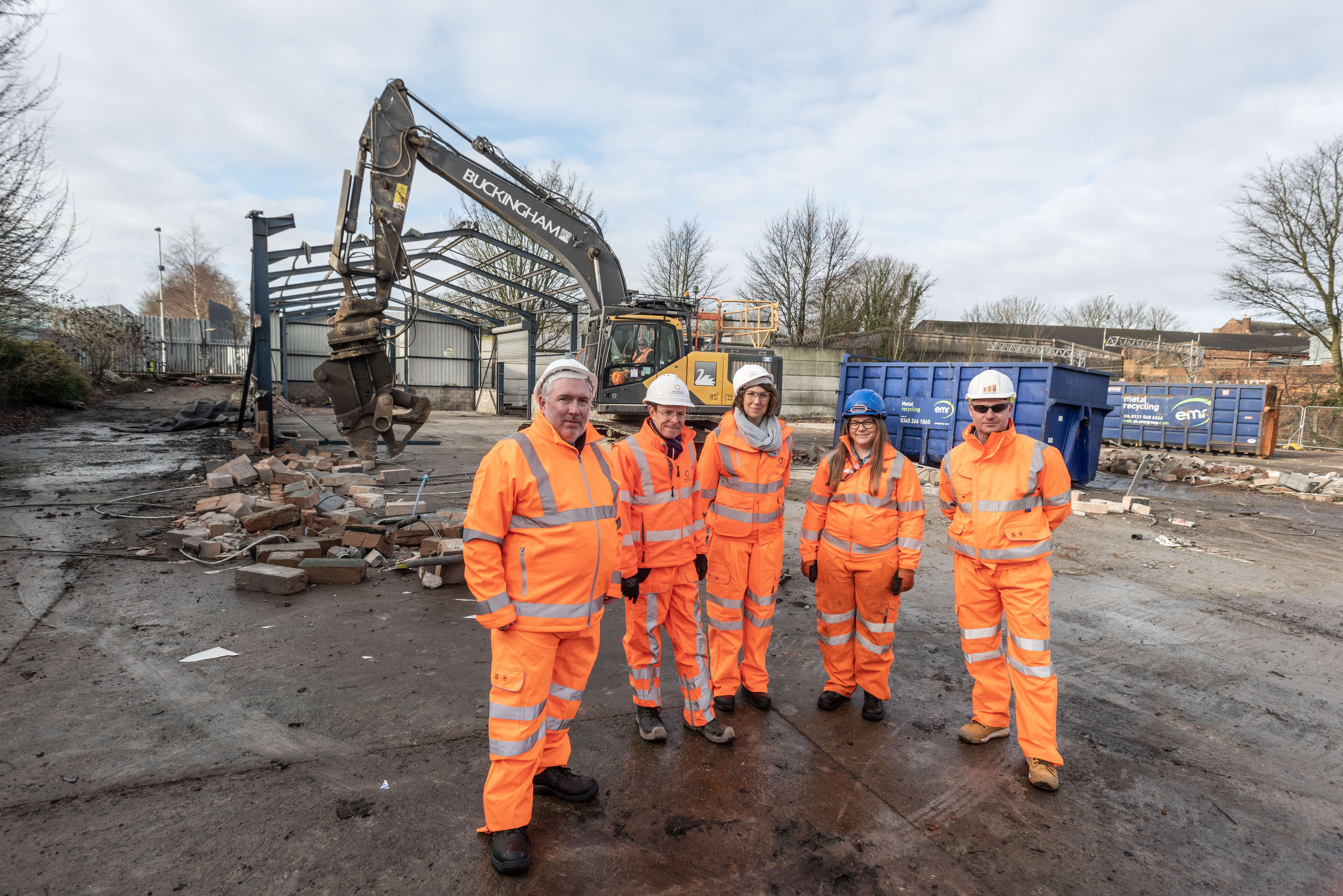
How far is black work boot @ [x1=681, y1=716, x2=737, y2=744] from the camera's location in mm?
3143

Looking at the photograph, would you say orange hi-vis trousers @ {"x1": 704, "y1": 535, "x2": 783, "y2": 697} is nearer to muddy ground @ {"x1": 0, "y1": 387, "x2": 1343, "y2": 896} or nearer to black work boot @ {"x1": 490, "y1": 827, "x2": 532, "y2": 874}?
muddy ground @ {"x1": 0, "y1": 387, "x2": 1343, "y2": 896}

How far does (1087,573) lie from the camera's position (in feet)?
20.8

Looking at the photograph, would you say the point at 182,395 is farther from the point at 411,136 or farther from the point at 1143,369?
the point at 1143,369

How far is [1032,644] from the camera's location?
9.71ft

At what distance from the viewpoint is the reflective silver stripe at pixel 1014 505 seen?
9.95ft

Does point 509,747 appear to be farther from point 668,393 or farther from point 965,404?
point 965,404

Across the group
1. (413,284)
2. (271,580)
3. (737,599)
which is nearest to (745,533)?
(737,599)

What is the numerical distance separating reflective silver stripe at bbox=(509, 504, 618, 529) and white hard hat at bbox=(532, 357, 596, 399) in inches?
18.3

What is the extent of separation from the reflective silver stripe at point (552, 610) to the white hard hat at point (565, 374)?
79cm

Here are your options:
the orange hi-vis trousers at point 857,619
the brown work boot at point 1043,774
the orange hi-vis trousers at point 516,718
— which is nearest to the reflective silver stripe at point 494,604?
the orange hi-vis trousers at point 516,718

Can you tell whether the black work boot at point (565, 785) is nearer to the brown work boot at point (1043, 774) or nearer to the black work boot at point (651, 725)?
the black work boot at point (651, 725)

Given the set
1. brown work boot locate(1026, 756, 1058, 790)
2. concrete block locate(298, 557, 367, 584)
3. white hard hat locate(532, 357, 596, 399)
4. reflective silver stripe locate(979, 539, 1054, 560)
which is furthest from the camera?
concrete block locate(298, 557, 367, 584)

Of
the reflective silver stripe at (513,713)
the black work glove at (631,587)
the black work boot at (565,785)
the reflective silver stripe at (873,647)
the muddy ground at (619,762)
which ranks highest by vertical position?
the black work glove at (631,587)

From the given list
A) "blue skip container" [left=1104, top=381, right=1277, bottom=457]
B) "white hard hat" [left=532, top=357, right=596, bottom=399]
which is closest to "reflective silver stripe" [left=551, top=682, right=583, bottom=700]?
"white hard hat" [left=532, top=357, right=596, bottom=399]
